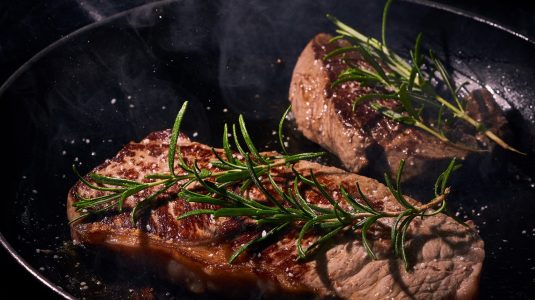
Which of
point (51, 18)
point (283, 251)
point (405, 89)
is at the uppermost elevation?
point (51, 18)

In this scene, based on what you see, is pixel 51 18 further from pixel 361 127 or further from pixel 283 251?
pixel 283 251

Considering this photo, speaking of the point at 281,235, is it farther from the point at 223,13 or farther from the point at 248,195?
the point at 223,13

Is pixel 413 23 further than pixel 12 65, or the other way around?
pixel 12 65

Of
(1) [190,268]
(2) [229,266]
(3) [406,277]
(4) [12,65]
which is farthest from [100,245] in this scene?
(4) [12,65]

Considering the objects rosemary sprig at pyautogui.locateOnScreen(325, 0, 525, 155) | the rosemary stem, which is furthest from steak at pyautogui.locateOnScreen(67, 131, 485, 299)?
the rosemary stem

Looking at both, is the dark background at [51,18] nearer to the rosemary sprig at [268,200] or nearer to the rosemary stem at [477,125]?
the rosemary stem at [477,125]

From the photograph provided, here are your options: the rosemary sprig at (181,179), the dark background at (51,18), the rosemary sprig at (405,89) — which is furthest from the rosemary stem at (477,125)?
the dark background at (51,18)

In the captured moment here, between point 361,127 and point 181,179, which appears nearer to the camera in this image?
point 181,179

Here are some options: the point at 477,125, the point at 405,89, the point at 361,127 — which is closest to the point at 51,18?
the point at 361,127
